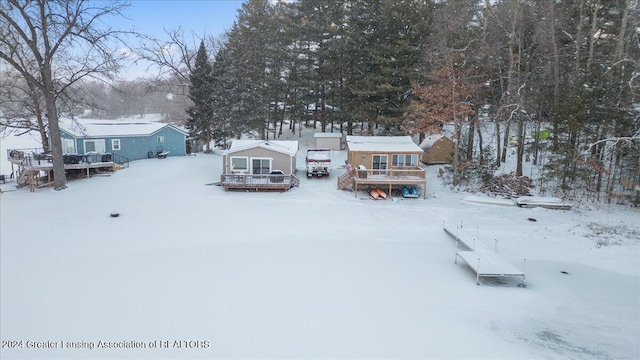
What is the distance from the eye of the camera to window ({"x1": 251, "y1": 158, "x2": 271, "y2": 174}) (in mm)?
22109

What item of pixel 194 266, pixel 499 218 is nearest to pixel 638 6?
pixel 499 218

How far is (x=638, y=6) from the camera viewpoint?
18266 mm

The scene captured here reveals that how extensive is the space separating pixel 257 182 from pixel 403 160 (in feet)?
28.8

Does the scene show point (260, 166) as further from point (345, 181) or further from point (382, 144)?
point (382, 144)

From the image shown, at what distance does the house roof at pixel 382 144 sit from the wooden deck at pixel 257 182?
14.7 ft

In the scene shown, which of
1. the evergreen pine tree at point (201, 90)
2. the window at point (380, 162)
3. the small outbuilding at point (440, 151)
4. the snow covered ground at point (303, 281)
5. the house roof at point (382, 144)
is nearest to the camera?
the snow covered ground at point (303, 281)

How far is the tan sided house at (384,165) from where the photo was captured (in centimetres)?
2014

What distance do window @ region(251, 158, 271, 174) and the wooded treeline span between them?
31.0ft

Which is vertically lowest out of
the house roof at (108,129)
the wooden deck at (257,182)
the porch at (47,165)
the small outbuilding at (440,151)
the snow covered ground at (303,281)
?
the snow covered ground at (303,281)

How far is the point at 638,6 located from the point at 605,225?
444 inches

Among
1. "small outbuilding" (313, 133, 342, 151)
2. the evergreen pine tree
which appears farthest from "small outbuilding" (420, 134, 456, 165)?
the evergreen pine tree

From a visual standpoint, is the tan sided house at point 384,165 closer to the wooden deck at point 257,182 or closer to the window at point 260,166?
the wooden deck at point 257,182

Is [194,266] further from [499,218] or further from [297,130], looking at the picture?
[297,130]

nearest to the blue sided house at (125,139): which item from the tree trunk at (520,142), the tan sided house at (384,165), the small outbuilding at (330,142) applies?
the small outbuilding at (330,142)
